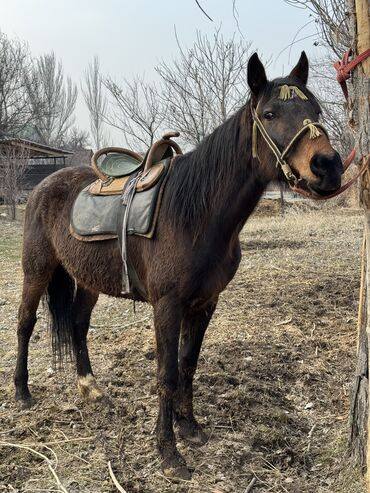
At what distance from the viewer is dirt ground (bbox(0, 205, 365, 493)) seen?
2.69m

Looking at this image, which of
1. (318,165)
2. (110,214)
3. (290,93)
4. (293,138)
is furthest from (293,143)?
(110,214)

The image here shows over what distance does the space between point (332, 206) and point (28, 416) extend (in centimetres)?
1586

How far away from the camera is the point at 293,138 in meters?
2.27

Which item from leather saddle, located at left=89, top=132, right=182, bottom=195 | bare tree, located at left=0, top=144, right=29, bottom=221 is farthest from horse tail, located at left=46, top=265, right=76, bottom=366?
bare tree, located at left=0, top=144, right=29, bottom=221

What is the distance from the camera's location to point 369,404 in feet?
7.80

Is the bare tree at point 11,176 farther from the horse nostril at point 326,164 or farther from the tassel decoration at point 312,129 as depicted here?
the horse nostril at point 326,164

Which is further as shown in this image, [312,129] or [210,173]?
[210,173]

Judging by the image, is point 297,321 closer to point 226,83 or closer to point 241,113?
point 241,113

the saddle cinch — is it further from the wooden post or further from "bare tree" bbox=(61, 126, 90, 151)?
"bare tree" bbox=(61, 126, 90, 151)

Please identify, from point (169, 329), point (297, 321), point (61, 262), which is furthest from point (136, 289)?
point (297, 321)

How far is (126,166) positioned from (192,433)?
195 cm

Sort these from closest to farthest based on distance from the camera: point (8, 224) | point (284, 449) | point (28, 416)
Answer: point (284, 449) → point (28, 416) → point (8, 224)

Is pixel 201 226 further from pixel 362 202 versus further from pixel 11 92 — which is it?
pixel 11 92

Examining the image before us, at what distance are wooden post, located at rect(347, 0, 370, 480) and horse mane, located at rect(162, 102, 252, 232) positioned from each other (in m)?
0.57
